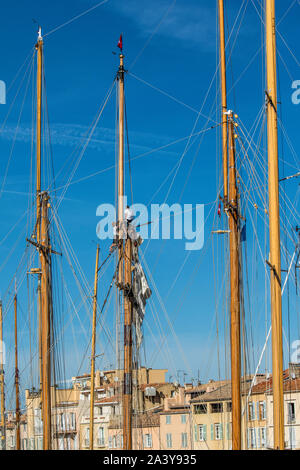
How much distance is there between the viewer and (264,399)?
8394 centimetres

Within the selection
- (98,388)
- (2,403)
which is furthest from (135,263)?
(98,388)

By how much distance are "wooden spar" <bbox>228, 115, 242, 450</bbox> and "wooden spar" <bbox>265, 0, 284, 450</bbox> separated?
9.48 meters

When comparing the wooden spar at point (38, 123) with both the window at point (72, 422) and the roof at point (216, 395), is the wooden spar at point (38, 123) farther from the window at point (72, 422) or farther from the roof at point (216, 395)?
the window at point (72, 422)

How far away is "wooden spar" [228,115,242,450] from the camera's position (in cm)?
3462

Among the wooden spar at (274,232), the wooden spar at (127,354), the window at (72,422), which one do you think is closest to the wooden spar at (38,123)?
the wooden spar at (127,354)

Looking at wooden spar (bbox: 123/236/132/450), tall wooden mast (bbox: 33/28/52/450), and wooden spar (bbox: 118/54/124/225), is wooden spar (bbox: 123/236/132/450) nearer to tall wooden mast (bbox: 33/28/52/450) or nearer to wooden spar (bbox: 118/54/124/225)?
wooden spar (bbox: 118/54/124/225)

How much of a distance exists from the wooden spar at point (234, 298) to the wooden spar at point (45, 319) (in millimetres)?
12272

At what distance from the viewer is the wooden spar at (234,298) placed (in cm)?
3462

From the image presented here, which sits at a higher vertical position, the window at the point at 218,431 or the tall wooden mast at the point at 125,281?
the tall wooden mast at the point at 125,281

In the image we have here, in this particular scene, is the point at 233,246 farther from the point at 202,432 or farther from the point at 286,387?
the point at 202,432

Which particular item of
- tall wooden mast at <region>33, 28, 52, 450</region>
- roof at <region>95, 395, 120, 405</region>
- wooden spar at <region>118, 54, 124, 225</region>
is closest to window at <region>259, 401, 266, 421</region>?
roof at <region>95, 395, 120, 405</region>

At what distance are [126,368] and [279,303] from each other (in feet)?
64.3

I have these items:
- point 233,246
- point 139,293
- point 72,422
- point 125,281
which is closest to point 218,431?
point 72,422
